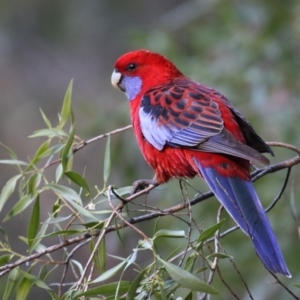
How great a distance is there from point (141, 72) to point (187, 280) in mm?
1925

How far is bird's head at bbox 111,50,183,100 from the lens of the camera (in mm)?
3740

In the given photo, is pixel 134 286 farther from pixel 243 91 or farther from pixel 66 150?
pixel 243 91

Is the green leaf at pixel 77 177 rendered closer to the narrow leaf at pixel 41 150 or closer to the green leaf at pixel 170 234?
the narrow leaf at pixel 41 150

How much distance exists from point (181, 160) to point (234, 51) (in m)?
1.68

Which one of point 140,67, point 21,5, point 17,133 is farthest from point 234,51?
point 17,133

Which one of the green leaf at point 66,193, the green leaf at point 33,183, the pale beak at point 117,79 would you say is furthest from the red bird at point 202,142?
the green leaf at point 33,183

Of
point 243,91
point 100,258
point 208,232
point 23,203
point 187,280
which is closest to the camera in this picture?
point 187,280

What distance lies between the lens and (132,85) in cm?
378

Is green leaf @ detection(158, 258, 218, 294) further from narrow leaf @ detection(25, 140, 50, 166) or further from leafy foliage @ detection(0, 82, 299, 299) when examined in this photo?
narrow leaf @ detection(25, 140, 50, 166)

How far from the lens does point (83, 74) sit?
8461mm

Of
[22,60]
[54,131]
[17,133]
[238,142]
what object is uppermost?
[54,131]

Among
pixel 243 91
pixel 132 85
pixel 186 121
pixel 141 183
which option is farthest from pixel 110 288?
pixel 243 91

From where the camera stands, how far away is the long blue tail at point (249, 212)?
2.37 metres

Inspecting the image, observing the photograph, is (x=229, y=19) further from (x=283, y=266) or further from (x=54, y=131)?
(x=283, y=266)
